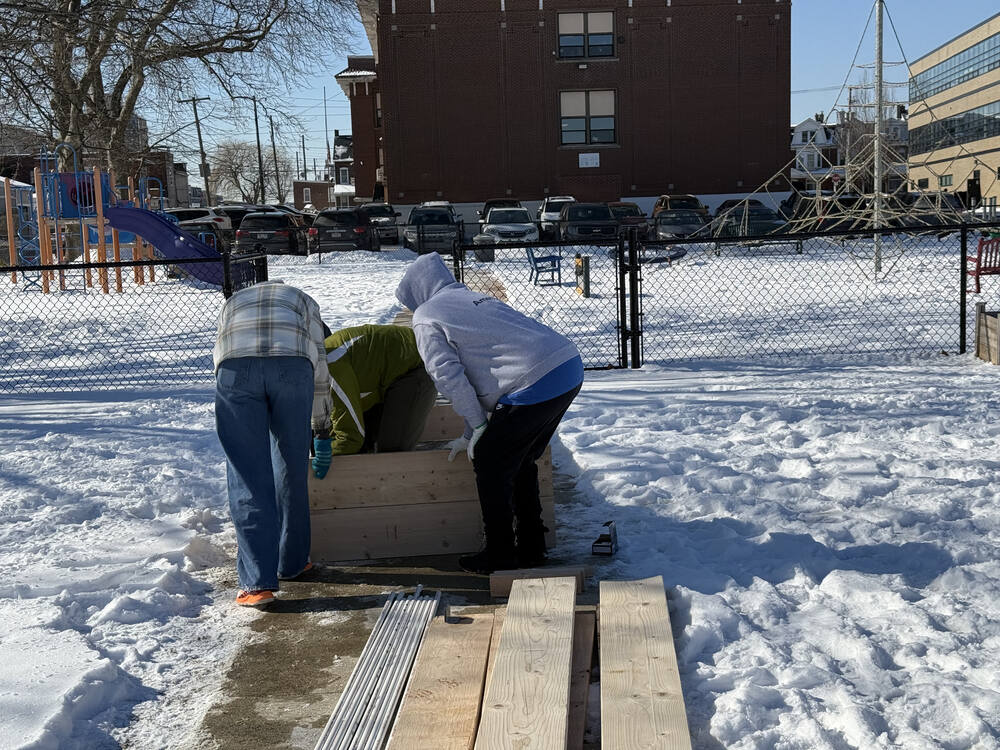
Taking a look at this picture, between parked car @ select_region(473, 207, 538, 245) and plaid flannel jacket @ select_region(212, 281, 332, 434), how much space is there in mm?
24484

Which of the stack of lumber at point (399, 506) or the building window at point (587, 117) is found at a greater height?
the building window at point (587, 117)

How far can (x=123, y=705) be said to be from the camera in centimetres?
409

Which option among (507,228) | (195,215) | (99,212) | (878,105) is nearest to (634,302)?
(878,105)

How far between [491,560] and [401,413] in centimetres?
106

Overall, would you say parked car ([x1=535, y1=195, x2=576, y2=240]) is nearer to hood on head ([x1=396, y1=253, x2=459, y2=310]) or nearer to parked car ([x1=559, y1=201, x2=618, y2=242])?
parked car ([x1=559, y1=201, x2=618, y2=242])

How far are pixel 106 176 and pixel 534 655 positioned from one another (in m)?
23.2

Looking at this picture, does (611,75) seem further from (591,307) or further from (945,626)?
(945,626)

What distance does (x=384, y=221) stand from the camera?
3606 centimetres

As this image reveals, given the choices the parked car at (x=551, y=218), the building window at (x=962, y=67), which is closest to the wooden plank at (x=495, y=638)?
the parked car at (x=551, y=218)

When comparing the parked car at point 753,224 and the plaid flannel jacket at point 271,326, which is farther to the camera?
the parked car at point 753,224

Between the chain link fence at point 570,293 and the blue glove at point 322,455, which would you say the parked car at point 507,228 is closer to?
the chain link fence at point 570,293

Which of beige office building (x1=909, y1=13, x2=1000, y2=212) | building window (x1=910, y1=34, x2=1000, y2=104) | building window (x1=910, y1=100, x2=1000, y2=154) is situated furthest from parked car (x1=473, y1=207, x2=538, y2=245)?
building window (x1=910, y1=100, x2=1000, y2=154)

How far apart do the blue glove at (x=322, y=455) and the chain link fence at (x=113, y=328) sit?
5323 mm

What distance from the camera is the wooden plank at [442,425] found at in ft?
23.5
